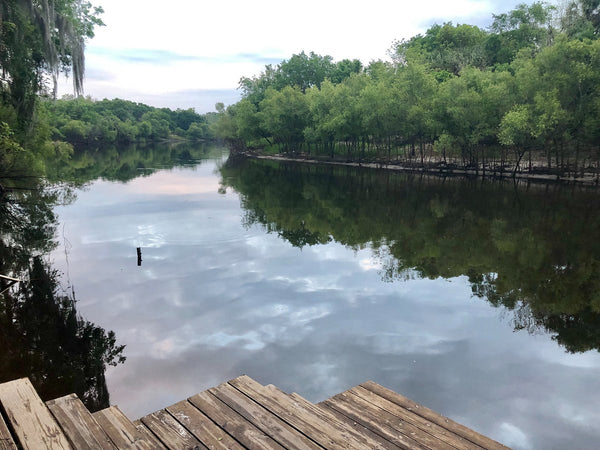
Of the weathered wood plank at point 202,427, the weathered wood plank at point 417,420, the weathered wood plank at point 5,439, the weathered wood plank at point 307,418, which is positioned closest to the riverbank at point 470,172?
the weathered wood plank at point 417,420

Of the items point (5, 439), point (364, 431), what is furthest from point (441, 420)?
point (5, 439)

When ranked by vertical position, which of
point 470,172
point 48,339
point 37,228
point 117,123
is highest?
point 117,123

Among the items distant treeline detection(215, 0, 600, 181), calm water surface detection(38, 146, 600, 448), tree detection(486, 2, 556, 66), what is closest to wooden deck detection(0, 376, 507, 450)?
calm water surface detection(38, 146, 600, 448)

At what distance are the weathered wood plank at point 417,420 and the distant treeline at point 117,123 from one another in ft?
282

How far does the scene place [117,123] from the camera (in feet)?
453

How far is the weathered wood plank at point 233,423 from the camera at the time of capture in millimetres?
3680

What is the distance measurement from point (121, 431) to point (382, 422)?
306cm

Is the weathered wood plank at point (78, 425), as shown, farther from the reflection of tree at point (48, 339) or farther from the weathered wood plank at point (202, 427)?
the reflection of tree at point (48, 339)

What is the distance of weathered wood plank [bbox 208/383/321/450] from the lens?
3.69 m

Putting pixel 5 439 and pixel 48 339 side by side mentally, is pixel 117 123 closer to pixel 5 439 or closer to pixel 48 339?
pixel 48 339

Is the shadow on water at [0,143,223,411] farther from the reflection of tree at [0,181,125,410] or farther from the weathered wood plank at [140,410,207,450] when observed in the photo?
the weathered wood plank at [140,410,207,450]

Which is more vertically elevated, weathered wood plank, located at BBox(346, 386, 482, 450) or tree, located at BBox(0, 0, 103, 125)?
tree, located at BBox(0, 0, 103, 125)

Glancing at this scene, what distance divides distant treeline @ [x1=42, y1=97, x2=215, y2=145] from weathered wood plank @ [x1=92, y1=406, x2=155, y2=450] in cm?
8623

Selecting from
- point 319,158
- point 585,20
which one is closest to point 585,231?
point 319,158
